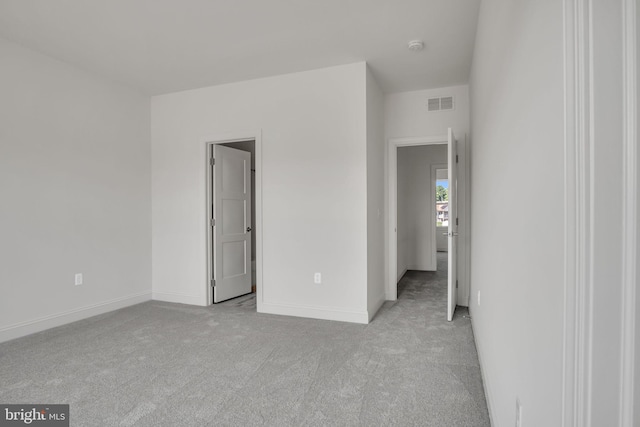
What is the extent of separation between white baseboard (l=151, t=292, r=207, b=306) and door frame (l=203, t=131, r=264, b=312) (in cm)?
14

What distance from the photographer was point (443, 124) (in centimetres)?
444

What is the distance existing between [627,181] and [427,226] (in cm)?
660

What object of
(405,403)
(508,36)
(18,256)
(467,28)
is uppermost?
(467,28)

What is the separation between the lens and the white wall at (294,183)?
3756 mm

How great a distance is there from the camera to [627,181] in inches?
23.0

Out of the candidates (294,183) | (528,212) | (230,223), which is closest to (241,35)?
(294,183)

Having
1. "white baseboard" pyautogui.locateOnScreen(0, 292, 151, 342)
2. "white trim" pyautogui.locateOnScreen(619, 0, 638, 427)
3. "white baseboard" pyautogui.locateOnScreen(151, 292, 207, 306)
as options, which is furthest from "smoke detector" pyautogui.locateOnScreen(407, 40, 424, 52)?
"white baseboard" pyautogui.locateOnScreen(0, 292, 151, 342)

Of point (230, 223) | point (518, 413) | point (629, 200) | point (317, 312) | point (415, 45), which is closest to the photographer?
point (629, 200)

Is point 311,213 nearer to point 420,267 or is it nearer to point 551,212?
point 551,212

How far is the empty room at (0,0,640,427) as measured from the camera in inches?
25.7

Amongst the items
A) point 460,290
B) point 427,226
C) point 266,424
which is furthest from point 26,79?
point 427,226

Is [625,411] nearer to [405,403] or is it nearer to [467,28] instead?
[405,403]

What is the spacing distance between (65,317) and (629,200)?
14.9 feet

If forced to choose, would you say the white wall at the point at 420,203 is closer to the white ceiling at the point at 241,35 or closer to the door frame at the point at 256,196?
the white ceiling at the point at 241,35
